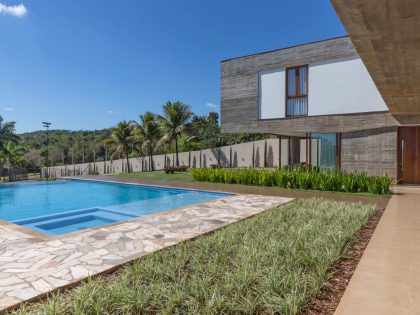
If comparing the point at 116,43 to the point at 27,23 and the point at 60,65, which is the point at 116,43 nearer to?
the point at 60,65

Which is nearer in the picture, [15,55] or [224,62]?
[15,55]

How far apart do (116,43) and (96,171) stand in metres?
20.8

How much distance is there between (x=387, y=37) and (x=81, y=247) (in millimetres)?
5430

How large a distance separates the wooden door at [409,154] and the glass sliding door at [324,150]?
255cm

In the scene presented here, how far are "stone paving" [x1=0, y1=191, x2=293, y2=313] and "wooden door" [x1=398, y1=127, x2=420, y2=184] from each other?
8.18 meters

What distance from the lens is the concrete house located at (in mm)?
11859

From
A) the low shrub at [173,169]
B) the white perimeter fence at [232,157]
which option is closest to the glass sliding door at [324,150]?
the white perimeter fence at [232,157]

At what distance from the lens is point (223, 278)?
343 cm

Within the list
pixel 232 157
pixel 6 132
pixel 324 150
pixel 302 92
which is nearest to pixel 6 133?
pixel 6 132

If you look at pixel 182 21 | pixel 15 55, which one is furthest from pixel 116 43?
pixel 15 55

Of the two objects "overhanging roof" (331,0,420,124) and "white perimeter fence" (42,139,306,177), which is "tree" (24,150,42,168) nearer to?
"white perimeter fence" (42,139,306,177)

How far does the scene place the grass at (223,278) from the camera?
2818mm

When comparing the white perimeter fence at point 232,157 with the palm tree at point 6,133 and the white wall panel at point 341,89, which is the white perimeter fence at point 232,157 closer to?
the white wall panel at point 341,89

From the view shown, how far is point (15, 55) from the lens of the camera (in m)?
13.2
